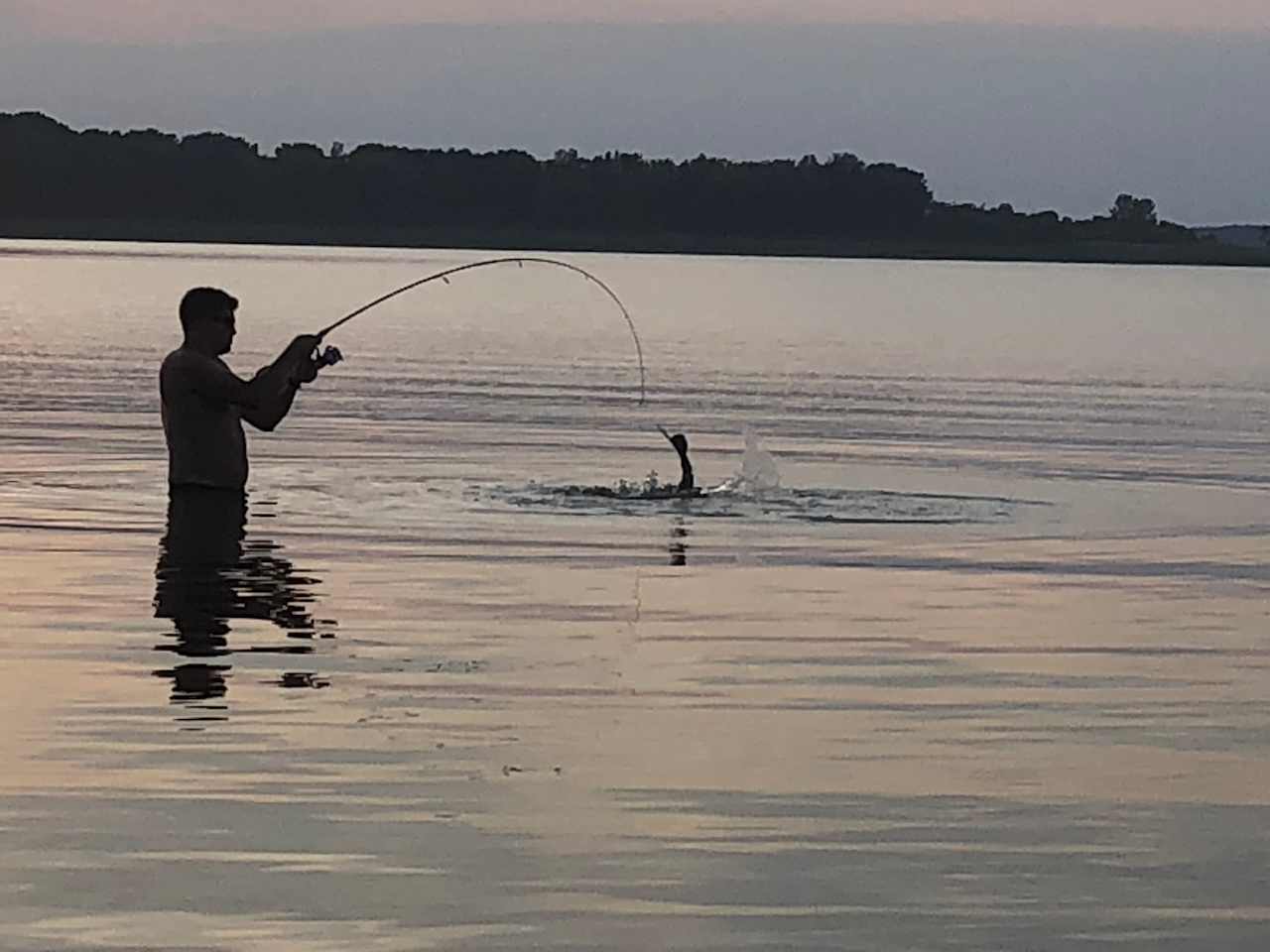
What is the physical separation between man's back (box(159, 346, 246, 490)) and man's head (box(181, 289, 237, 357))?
7 cm

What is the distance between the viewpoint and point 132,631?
12.9 meters

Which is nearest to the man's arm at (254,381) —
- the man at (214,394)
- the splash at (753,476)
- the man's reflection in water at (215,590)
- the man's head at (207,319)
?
the man at (214,394)

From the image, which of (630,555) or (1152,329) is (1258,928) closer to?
(630,555)

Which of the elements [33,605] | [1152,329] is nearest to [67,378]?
[33,605]

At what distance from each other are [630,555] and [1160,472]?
878 cm

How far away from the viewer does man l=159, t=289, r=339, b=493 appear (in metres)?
16.5

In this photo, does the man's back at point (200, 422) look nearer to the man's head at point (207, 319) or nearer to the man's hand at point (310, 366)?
the man's head at point (207, 319)

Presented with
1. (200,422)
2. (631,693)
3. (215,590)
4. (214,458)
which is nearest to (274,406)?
(200,422)

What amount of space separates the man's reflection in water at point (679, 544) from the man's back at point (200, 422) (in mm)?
2397

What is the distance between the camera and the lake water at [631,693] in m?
7.92

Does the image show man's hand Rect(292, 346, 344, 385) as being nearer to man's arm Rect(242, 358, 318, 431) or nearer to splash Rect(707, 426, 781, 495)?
man's arm Rect(242, 358, 318, 431)

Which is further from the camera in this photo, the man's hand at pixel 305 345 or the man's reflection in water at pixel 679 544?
the man's reflection in water at pixel 679 544

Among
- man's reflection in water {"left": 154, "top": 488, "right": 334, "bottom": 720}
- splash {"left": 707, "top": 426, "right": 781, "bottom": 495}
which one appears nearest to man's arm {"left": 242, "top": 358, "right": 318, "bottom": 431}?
man's reflection in water {"left": 154, "top": 488, "right": 334, "bottom": 720}

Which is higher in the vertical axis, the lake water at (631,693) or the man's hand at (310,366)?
the man's hand at (310,366)
